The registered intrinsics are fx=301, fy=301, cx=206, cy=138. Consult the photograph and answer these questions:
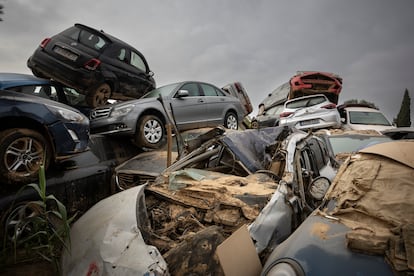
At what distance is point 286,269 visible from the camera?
176 centimetres

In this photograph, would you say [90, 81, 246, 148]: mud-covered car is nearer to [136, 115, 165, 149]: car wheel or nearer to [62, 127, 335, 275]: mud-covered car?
[136, 115, 165, 149]: car wheel

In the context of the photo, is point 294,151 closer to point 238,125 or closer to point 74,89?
point 74,89

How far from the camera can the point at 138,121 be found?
6.63 m

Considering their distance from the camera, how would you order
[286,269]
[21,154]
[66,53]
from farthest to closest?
[66,53] → [21,154] → [286,269]

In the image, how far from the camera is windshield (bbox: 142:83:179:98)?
25.2 feet

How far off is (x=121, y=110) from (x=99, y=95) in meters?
0.91

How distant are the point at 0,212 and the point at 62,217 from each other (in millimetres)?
1445

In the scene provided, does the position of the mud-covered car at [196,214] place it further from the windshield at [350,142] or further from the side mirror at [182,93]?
the side mirror at [182,93]

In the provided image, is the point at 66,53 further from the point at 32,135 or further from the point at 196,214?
the point at 196,214

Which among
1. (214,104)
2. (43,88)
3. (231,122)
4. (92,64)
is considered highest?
(92,64)

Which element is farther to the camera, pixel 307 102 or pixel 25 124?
pixel 307 102

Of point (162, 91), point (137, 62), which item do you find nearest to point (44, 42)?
point (137, 62)

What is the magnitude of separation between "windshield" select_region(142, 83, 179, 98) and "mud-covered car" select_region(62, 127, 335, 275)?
3.94 m

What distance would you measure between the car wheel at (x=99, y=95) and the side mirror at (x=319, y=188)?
5444mm
